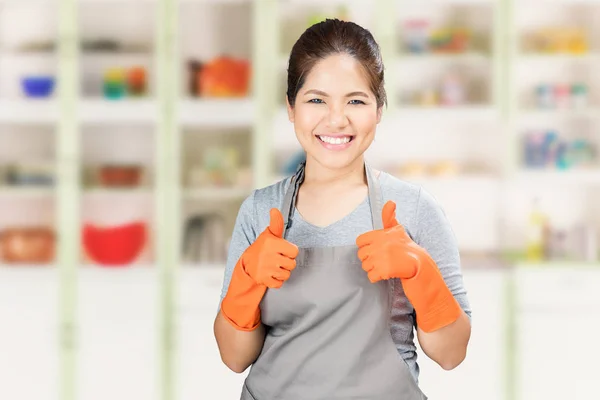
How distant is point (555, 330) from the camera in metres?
3.78

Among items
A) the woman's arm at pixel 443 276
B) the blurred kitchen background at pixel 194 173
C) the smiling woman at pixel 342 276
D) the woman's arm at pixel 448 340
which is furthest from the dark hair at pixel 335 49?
the blurred kitchen background at pixel 194 173

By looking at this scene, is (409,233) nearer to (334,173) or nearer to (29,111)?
(334,173)

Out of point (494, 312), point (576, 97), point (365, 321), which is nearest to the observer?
point (365, 321)

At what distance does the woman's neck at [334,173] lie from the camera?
4.75ft

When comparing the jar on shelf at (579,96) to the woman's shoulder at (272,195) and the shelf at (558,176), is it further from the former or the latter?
the woman's shoulder at (272,195)

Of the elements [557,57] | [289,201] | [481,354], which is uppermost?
[557,57]

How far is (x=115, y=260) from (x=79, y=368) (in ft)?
1.61

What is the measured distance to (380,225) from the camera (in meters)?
1.39

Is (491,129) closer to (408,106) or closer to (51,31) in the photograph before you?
(408,106)

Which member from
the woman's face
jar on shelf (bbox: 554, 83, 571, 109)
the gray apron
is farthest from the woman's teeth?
jar on shelf (bbox: 554, 83, 571, 109)

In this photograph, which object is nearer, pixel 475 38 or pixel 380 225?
pixel 380 225

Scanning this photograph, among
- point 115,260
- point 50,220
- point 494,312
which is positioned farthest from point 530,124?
point 50,220

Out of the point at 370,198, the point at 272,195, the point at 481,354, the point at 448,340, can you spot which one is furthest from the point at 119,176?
the point at 448,340

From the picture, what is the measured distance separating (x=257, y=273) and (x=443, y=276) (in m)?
0.30
